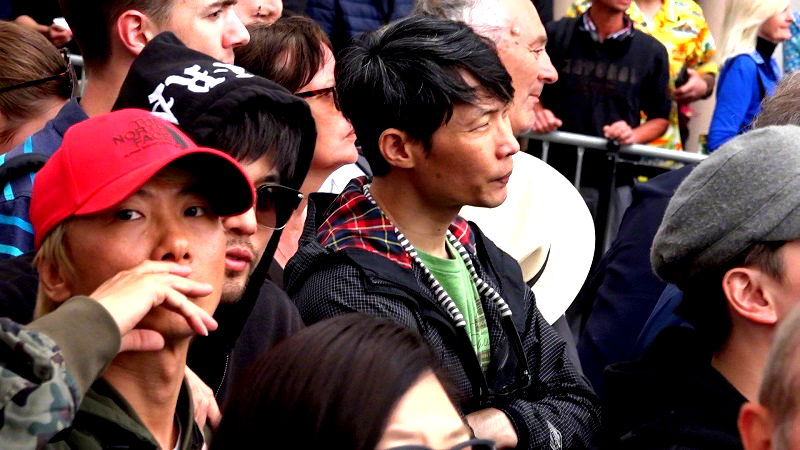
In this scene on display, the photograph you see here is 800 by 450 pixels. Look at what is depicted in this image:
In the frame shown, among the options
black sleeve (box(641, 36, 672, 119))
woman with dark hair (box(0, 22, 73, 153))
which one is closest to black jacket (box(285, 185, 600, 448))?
woman with dark hair (box(0, 22, 73, 153))

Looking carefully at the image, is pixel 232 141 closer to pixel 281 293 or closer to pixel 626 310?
pixel 281 293

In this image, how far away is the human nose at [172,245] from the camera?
2.65 m

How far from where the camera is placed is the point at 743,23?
8.05 meters

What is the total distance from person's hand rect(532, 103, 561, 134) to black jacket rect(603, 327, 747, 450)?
3.56 metres

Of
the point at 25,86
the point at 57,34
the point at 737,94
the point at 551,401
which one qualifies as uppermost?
the point at 25,86

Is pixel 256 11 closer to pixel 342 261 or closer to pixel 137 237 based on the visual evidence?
pixel 342 261

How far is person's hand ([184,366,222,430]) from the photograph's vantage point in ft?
9.30

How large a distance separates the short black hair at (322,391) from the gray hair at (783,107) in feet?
7.60

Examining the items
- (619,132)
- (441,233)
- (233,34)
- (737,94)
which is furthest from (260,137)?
(737,94)

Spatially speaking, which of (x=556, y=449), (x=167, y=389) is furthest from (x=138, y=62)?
(x=556, y=449)

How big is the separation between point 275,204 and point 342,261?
300 mm

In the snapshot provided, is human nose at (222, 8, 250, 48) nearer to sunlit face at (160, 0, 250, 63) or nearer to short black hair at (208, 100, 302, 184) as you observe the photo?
sunlit face at (160, 0, 250, 63)

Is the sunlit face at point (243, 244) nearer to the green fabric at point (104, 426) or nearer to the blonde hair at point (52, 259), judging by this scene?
the blonde hair at point (52, 259)

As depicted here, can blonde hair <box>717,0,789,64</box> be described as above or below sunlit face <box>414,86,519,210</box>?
below
